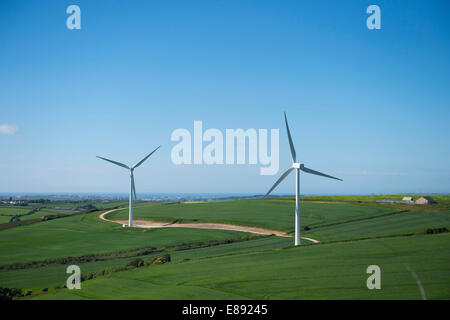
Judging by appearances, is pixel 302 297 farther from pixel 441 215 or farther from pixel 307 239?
pixel 441 215

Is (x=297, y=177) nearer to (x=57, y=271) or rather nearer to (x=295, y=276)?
(x=295, y=276)

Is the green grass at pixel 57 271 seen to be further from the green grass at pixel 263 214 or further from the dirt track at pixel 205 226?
the green grass at pixel 263 214

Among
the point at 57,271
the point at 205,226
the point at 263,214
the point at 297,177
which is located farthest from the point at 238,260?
the point at 263,214

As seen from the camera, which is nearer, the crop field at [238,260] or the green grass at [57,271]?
the crop field at [238,260]

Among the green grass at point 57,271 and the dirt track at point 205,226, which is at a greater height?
the green grass at point 57,271

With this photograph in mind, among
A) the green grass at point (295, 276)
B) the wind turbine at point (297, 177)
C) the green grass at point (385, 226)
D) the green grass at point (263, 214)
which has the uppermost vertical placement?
the wind turbine at point (297, 177)

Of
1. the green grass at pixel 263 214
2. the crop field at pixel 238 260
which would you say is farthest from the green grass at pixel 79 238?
the green grass at pixel 263 214

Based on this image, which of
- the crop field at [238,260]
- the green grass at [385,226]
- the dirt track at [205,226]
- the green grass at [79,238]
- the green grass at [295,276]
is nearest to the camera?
the green grass at [295,276]
